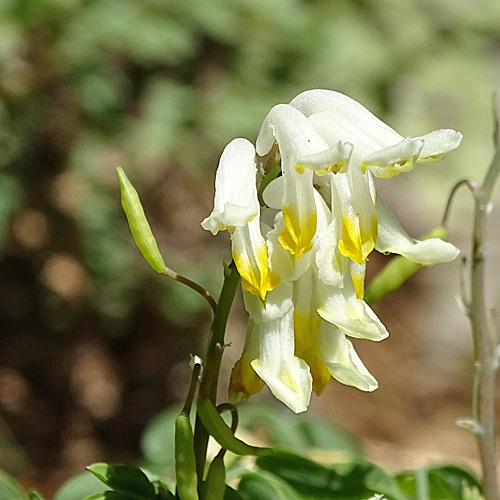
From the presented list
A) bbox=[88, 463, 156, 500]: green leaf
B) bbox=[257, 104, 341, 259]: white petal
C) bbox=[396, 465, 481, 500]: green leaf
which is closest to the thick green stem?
bbox=[396, 465, 481, 500]: green leaf

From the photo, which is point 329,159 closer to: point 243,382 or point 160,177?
point 243,382

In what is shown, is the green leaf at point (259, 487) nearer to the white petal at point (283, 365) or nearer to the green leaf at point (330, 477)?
the green leaf at point (330, 477)

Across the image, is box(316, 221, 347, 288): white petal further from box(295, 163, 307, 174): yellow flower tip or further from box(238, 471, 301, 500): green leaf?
box(238, 471, 301, 500): green leaf

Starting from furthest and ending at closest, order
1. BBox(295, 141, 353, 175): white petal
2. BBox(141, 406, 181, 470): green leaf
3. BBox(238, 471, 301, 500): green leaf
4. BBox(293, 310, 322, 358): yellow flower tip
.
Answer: BBox(141, 406, 181, 470): green leaf < BBox(238, 471, 301, 500): green leaf < BBox(293, 310, 322, 358): yellow flower tip < BBox(295, 141, 353, 175): white petal

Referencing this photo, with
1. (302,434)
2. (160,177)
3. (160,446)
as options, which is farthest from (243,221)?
(160,177)

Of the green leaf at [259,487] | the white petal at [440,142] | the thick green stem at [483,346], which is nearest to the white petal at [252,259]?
the white petal at [440,142]
